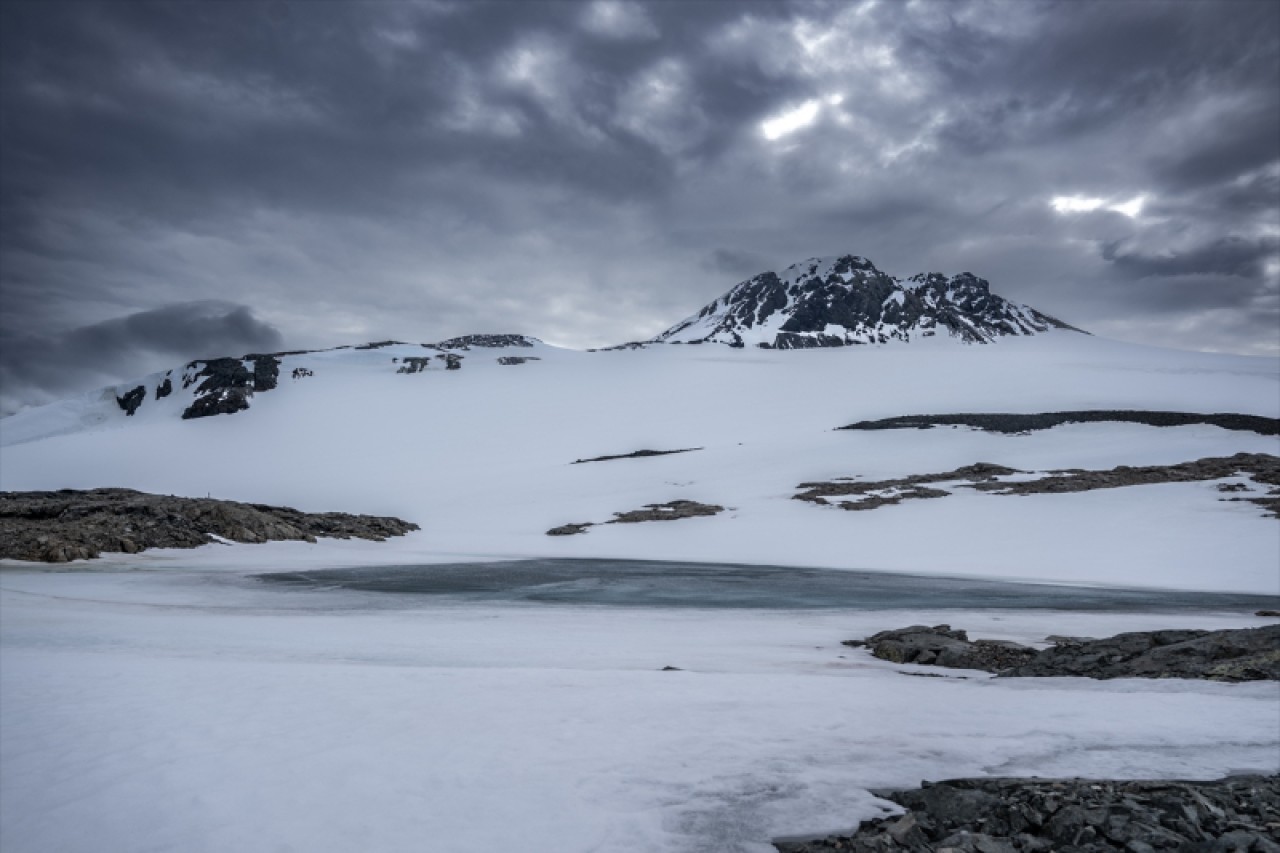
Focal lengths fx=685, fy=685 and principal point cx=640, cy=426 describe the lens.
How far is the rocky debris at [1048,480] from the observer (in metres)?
42.8

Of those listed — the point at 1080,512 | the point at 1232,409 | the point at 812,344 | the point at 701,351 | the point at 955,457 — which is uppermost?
the point at 812,344

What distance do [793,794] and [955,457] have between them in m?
55.5

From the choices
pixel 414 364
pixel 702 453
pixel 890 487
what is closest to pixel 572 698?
pixel 890 487

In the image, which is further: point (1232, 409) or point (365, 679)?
point (1232, 409)

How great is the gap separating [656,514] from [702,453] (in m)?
19.5

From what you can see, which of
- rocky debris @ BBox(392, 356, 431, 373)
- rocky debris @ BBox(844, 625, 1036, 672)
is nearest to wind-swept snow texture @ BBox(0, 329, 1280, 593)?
rocky debris @ BBox(392, 356, 431, 373)

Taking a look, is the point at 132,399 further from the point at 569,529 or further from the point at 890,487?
the point at 890,487

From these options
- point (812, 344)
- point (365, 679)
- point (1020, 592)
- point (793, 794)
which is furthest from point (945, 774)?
point (812, 344)

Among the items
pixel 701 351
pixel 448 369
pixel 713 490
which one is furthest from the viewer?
pixel 701 351

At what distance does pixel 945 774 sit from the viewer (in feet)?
18.0

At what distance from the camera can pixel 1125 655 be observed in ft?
33.6

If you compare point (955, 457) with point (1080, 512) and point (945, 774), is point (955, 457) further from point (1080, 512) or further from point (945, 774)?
point (945, 774)

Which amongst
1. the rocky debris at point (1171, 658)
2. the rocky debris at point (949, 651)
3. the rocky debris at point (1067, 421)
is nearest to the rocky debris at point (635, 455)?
the rocky debris at point (1067, 421)

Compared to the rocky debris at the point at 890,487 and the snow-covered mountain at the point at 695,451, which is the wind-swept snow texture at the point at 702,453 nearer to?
the snow-covered mountain at the point at 695,451
